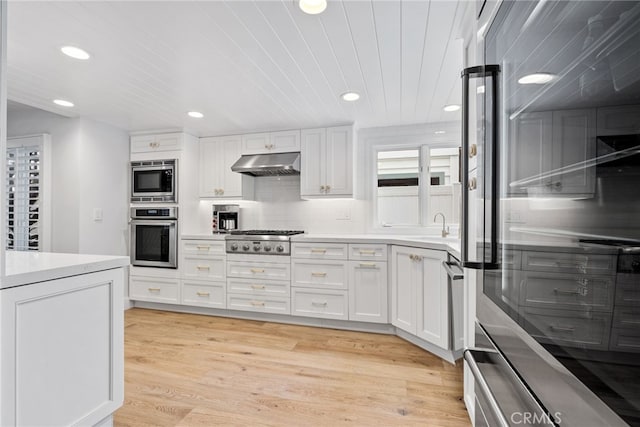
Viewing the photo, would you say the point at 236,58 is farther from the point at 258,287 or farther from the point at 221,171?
the point at 258,287

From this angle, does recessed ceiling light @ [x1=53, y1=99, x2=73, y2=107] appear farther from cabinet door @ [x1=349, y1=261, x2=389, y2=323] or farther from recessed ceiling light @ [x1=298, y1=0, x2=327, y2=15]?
cabinet door @ [x1=349, y1=261, x2=389, y2=323]

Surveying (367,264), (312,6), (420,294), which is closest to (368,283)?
(367,264)

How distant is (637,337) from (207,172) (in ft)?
13.8

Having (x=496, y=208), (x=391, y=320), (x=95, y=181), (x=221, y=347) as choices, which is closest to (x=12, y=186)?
(x=95, y=181)

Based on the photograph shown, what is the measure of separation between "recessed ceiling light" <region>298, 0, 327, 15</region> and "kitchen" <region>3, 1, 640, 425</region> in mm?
42

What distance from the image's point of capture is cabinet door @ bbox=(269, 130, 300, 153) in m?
3.77

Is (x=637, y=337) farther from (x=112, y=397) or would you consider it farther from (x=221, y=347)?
(x=221, y=347)

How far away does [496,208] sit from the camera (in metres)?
0.72

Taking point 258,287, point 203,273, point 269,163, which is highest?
point 269,163

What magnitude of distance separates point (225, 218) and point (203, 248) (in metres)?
0.53

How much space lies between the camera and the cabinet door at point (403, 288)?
2792mm

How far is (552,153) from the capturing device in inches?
18.7

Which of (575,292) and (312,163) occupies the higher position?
(312,163)

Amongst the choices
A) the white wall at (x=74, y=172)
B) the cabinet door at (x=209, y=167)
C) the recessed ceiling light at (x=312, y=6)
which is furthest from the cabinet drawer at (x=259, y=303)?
the recessed ceiling light at (x=312, y=6)
